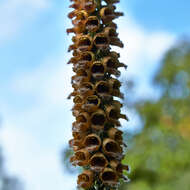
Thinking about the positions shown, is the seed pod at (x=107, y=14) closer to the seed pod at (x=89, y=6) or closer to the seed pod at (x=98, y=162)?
the seed pod at (x=89, y=6)

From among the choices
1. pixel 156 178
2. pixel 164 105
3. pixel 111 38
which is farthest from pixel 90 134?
pixel 164 105

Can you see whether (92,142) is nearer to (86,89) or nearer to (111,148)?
(111,148)

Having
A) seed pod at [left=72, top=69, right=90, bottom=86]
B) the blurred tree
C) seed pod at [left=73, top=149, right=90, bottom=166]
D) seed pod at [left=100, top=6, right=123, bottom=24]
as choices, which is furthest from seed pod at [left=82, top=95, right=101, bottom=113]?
the blurred tree

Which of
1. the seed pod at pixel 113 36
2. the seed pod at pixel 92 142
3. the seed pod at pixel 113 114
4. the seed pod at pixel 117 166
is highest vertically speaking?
the seed pod at pixel 113 36

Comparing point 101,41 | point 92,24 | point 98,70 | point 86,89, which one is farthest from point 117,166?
point 92,24

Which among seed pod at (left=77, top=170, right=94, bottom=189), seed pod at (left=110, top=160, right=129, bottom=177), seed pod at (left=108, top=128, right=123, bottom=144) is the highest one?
seed pod at (left=108, top=128, right=123, bottom=144)

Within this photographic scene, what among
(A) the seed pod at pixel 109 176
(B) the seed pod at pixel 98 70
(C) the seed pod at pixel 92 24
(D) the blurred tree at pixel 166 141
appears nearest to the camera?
(A) the seed pod at pixel 109 176

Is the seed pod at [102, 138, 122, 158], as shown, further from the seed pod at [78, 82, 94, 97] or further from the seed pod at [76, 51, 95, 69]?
the seed pod at [76, 51, 95, 69]

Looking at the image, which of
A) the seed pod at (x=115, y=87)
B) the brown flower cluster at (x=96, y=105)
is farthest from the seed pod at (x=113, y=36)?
the seed pod at (x=115, y=87)
